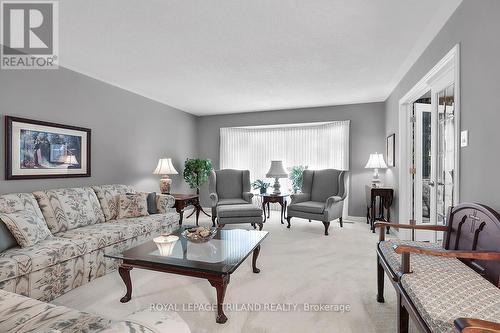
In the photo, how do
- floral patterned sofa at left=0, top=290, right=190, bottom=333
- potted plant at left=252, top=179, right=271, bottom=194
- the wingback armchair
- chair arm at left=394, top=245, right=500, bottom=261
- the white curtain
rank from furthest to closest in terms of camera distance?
the white curtain → potted plant at left=252, top=179, right=271, bottom=194 → the wingback armchair → chair arm at left=394, top=245, right=500, bottom=261 → floral patterned sofa at left=0, top=290, right=190, bottom=333

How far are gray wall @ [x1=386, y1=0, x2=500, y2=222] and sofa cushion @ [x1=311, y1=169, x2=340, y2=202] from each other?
2765 millimetres

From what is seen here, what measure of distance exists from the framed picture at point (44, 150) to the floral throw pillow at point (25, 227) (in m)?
0.76

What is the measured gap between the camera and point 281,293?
2.30 metres

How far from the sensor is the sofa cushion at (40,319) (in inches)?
42.1

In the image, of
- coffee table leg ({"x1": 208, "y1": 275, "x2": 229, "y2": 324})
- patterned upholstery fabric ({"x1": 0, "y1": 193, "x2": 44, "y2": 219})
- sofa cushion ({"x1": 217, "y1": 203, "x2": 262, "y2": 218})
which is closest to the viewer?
coffee table leg ({"x1": 208, "y1": 275, "x2": 229, "y2": 324})

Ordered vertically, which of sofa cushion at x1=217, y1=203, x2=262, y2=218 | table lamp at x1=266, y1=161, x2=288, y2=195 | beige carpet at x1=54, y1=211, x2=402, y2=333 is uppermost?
table lamp at x1=266, y1=161, x2=288, y2=195

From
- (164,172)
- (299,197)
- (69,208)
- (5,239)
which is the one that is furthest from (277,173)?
(5,239)

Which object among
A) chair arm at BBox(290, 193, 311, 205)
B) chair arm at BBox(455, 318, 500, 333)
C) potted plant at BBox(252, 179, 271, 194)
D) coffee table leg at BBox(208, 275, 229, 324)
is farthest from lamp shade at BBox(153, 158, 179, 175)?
chair arm at BBox(455, 318, 500, 333)

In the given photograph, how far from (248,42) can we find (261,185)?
339 centimetres

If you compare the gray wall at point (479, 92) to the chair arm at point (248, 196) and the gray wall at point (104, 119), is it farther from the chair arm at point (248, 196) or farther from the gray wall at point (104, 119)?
the gray wall at point (104, 119)

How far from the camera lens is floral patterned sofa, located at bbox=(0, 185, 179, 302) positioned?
2072 millimetres

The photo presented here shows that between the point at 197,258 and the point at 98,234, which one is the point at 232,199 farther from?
the point at 197,258

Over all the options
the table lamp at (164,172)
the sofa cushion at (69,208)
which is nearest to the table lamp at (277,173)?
the table lamp at (164,172)

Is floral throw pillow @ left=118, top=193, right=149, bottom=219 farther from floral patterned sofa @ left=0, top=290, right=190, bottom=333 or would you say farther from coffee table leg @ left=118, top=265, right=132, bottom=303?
floral patterned sofa @ left=0, top=290, right=190, bottom=333
